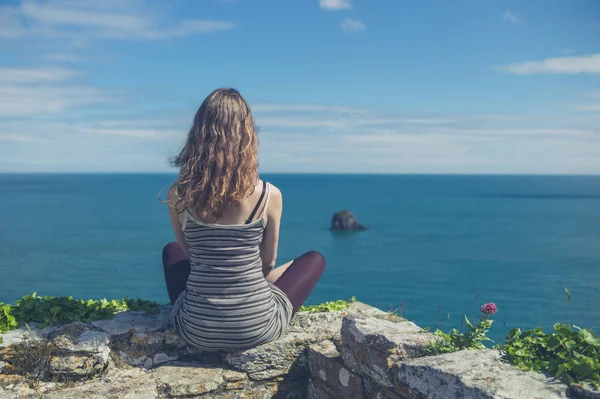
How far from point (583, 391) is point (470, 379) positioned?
53cm

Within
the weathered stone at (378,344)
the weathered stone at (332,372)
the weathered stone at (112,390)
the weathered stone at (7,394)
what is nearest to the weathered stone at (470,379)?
the weathered stone at (378,344)

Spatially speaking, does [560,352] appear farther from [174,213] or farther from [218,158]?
[174,213]

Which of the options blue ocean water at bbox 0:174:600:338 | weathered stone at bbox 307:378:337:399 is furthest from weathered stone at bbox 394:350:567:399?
blue ocean water at bbox 0:174:600:338

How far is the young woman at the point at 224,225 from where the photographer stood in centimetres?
401

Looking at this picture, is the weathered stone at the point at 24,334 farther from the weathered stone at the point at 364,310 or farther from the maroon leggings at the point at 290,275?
the weathered stone at the point at 364,310

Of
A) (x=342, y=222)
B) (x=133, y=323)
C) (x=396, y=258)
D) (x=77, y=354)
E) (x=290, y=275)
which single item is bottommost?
(x=396, y=258)

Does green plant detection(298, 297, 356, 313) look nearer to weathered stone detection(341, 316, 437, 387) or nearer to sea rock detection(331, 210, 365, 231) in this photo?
weathered stone detection(341, 316, 437, 387)

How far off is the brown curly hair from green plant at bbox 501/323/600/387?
2.07m

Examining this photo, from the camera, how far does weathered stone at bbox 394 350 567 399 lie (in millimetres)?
2721

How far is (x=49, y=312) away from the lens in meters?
4.44

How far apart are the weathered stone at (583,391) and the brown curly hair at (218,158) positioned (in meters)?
2.40

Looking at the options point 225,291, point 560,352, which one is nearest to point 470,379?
point 560,352

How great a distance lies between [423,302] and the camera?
144 feet

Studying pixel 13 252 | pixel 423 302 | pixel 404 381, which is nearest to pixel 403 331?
pixel 404 381
